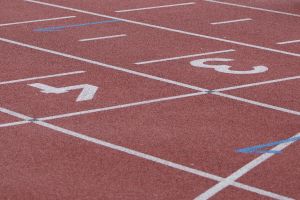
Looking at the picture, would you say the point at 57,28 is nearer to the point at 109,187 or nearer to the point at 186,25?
the point at 186,25

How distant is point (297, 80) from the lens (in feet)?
36.2

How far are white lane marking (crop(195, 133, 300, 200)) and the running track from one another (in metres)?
0.01

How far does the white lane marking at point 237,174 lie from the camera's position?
700 centimetres

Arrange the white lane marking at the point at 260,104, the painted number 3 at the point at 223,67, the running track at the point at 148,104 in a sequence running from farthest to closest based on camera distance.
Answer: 1. the painted number 3 at the point at 223,67
2. the white lane marking at the point at 260,104
3. the running track at the point at 148,104

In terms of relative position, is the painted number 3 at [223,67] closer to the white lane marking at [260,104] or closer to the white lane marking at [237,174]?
the white lane marking at [260,104]

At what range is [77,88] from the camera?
10.5 meters

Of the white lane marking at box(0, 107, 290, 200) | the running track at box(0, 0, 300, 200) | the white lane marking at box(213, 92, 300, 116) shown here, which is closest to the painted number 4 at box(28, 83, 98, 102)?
the running track at box(0, 0, 300, 200)

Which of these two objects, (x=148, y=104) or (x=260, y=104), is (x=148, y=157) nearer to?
(x=148, y=104)

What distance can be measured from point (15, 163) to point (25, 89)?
9.06ft

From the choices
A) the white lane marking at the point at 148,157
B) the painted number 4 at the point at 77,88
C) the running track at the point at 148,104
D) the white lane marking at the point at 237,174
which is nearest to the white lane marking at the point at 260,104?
the running track at the point at 148,104

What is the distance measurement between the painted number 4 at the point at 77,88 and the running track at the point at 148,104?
3cm

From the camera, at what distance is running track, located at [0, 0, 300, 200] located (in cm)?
736

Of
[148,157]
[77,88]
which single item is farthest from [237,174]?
[77,88]

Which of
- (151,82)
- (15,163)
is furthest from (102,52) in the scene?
→ (15,163)
